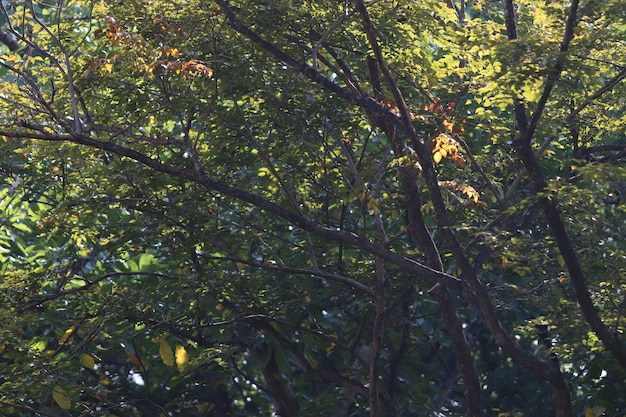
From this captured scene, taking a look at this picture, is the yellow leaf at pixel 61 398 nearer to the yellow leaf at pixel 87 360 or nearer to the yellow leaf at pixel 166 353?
the yellow leaf at pixel 87 360

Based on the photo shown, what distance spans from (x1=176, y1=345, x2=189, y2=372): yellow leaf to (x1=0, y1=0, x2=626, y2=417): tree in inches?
0.7

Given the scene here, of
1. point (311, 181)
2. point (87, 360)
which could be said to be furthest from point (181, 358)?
point (311, 181)

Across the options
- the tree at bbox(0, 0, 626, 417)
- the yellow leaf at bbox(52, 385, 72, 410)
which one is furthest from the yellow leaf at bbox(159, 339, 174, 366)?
the yellow leaf at bbox(52, 385, 72, 410)

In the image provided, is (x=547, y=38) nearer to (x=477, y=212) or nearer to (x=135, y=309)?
(x=477, y=212)

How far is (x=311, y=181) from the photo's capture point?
7.80m

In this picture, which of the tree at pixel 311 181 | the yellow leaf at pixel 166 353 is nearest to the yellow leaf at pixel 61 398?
the tree at pixel 311 181

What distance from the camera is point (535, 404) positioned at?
1050 cm

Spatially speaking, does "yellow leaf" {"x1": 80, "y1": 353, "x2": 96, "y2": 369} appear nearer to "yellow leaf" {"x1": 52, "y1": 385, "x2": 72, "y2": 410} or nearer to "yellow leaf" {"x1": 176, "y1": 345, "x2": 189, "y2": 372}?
"yellow leaf" {"x1": 52, "y1": 385, "x2": 72, "y2": 410}

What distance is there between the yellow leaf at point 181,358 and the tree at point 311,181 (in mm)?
18

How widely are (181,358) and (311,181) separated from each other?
1.73m

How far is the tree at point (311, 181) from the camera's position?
21.1ft

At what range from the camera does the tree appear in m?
6.45

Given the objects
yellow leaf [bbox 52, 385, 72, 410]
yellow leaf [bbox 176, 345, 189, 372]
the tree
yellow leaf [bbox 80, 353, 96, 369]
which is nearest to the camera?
the tree

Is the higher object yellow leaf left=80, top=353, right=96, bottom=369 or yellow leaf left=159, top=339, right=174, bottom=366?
yellow leaf left=159, top=339, right=174, bottom=366
